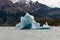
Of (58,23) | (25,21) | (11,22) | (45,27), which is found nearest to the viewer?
(25,21)

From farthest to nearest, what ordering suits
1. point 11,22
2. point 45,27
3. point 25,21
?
point 11,22, point 45,27, point 25,21

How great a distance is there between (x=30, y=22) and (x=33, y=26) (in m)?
1.63

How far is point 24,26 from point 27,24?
610 mm

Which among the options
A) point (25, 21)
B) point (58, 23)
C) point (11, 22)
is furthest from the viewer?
point (11, 22)

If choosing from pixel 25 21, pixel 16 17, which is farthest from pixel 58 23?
pixel 25 21

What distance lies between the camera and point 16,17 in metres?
112

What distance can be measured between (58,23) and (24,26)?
55.1m

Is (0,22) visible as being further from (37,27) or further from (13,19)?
(37,27)

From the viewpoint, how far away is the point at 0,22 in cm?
11100

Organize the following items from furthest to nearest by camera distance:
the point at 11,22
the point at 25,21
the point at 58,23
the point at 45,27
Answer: the point at 11,22, the point at 58,23, the point at 45,27, the point at 25,21

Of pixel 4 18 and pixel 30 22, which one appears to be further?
pixel 4 18

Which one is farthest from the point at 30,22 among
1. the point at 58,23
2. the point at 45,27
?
the point at 58,23

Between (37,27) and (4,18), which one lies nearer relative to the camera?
(37,27)

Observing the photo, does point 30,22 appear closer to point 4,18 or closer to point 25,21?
point 25,21
